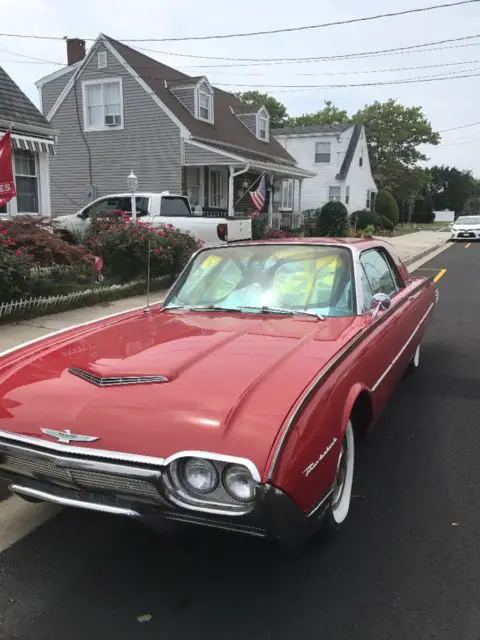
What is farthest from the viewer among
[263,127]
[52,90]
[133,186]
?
[263,127]

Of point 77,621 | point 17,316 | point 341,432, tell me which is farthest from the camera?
point 17,316

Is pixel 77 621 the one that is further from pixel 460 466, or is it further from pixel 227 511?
pixel 460 466

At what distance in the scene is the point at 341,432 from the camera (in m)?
2.53

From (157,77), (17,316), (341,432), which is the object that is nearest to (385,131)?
(157,77)

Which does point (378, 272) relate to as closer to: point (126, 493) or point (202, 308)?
point (202, 308)

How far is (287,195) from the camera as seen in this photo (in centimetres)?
3234

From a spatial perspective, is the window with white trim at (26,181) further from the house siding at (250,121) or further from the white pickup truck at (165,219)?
the house siding at (250,121)

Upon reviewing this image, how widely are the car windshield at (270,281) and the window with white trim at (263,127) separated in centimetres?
2485

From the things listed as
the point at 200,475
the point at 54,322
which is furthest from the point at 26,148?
the point at 200,475

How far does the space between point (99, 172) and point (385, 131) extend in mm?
32532

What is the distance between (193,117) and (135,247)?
1383cm

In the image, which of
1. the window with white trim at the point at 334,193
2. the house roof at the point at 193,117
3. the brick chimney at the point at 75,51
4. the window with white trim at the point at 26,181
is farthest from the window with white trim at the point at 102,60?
the window with white trim at the point at 334,193

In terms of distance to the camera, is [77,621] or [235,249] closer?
[77,621]

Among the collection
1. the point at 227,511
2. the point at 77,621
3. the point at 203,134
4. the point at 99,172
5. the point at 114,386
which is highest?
the point at 203,134
